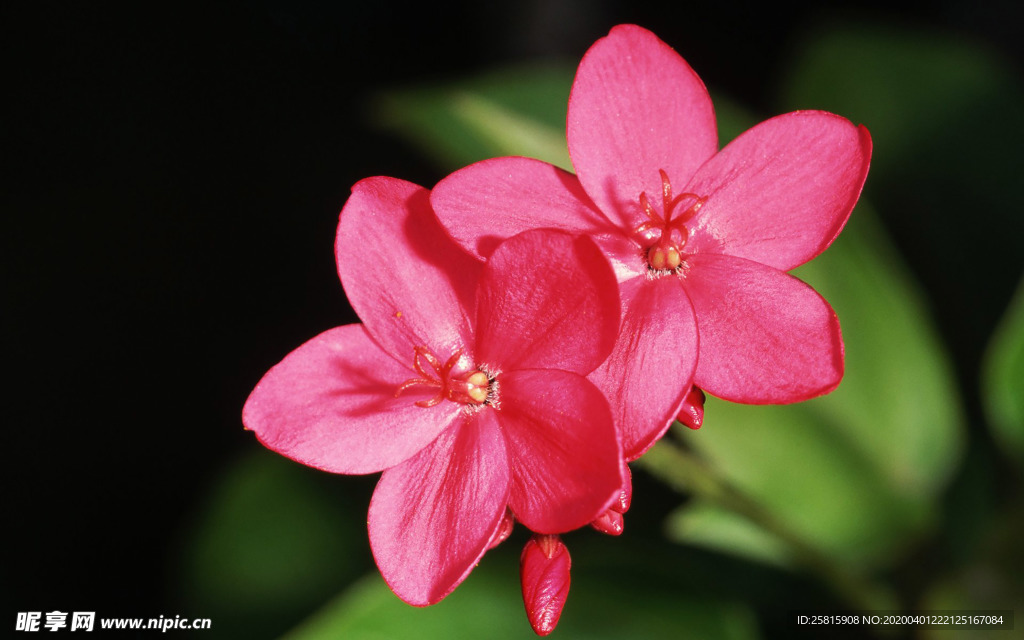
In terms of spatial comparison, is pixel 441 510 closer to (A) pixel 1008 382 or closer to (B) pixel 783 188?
(B) pixel 783 188

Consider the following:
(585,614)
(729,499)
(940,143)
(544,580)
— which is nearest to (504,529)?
(544,580)

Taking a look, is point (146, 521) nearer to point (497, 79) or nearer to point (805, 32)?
point (497, 79)

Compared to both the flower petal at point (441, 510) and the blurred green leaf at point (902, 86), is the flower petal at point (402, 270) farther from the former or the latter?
the blurred green leaf at point (902, 86)

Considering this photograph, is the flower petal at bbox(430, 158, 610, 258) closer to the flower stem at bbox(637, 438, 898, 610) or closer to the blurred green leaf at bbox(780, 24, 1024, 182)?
the flower stem at bbox(637, 438, 898, 610)

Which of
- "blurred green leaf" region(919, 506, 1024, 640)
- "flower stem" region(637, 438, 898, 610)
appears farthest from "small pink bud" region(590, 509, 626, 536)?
"blurred green leaf" region(919, 506, 1024, 640)

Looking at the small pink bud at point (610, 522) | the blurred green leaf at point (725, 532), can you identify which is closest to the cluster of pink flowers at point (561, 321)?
the small pink bud at point (610, 522)
